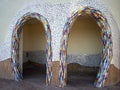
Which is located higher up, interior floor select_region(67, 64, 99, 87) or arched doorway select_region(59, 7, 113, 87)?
arched doorway select_region(59, 7, 113, 87)

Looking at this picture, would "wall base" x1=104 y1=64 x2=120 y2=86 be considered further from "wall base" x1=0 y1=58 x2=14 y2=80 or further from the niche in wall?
"wall base" x1=0 y1=58 x2=14 y2=80

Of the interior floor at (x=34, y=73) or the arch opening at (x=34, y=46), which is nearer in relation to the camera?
the interior floor at (x=34, y=73)

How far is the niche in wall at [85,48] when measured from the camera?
1109 centimetres

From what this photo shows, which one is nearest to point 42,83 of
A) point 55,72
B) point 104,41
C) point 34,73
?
point 55,72

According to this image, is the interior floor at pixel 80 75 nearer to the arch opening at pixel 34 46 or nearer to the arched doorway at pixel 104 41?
the arched doorway at pixel 104 41

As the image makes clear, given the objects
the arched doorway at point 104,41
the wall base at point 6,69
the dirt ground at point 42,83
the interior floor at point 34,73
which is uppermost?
the arched doorway at point 104,41

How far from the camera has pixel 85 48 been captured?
1123cm

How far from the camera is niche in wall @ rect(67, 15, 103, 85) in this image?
36.4 feet

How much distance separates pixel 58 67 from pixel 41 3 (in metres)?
2.60

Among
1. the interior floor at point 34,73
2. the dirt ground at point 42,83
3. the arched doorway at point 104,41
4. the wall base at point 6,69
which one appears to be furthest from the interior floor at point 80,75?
the wall base at point 6,69

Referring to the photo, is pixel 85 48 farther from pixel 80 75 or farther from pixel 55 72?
pixel 55 72

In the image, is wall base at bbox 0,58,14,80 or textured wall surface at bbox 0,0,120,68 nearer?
textured wall surface at bbox 0,0,120,68


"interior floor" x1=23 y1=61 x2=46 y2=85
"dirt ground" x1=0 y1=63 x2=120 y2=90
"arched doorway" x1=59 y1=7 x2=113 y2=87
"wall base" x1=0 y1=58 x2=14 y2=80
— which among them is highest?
"arched doorway" x1=59 y1=7 x2=113 y2=87

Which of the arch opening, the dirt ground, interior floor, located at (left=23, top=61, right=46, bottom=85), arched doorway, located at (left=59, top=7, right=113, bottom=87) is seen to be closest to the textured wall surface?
arched doorway, located at (left=59, top=7, right=113, bottom=87)
